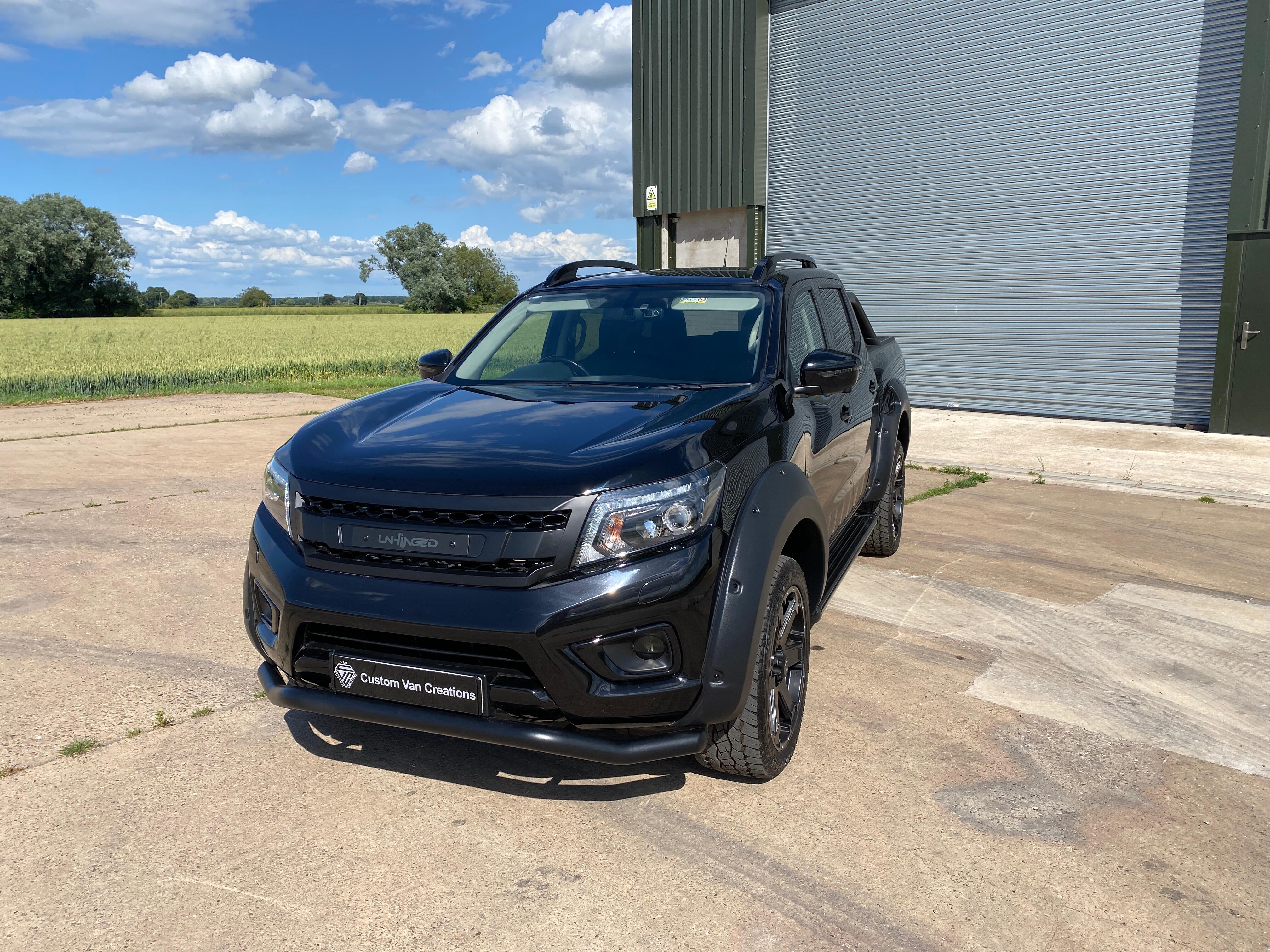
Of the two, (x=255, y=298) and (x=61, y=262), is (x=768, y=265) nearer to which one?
(x=61, y=262)

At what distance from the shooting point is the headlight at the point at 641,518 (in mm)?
2697

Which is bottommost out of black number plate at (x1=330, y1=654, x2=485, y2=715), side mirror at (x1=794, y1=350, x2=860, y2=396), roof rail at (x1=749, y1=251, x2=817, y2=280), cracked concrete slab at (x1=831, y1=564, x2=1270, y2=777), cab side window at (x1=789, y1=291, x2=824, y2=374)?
cracked concrete slab at (x1=831, y1=564, x2=1270, y2=777)

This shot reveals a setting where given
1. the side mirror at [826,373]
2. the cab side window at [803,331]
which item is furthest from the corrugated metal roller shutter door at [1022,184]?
the side mirror at [826,373]

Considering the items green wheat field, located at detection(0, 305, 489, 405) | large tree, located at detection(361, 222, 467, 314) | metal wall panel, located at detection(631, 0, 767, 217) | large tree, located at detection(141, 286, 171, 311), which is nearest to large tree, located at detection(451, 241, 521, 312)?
large tree, located at detection(361, 222, 467, 314)

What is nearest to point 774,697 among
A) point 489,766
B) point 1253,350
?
point 489,766

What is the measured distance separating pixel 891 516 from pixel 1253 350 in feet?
24.6

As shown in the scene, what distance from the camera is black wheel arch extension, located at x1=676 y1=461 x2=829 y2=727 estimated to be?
2.76 metres

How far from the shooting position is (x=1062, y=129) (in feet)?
42.0

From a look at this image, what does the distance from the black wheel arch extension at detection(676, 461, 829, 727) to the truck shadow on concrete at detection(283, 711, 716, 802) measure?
1.76 ft

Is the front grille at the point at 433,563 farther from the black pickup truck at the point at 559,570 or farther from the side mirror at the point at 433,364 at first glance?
the side mirror at the point at 433,364

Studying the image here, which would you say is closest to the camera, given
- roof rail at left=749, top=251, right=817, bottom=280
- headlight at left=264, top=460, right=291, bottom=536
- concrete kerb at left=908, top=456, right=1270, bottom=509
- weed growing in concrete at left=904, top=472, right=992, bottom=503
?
headlight at left=264, top=460, right=291, bottom=536

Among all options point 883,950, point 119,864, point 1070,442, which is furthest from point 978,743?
point 1070,442

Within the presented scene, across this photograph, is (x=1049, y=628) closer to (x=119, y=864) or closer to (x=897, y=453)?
(x=897, y=453)

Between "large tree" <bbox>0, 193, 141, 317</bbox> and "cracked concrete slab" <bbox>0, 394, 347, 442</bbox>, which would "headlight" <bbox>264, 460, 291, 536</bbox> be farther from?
"large tree" <bbox>0, 193, 141, 317</bbox>
